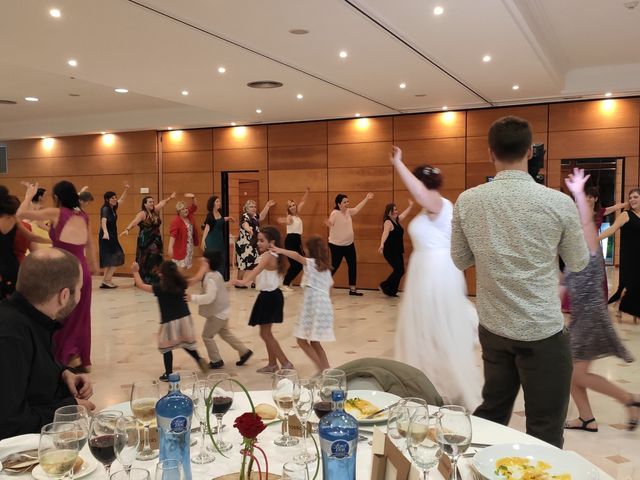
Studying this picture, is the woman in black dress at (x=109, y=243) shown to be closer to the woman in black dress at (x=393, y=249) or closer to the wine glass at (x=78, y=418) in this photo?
the woman in black dress at (x=393, y=249)

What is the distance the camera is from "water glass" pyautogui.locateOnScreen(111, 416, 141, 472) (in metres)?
1.47

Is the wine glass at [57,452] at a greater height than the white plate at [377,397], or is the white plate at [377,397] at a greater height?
the wine glass at [57,452]

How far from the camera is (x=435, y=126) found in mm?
11203

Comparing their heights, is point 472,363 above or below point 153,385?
below

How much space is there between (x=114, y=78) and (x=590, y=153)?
7.68m

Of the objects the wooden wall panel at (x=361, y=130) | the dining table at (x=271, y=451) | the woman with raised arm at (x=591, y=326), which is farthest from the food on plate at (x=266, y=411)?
the wooden wall panel at (x=361, y=130)

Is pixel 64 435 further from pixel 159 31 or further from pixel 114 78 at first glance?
pixel 114 78

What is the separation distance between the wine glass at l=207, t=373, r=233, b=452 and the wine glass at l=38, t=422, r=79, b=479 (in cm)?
43

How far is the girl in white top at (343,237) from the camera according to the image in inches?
430

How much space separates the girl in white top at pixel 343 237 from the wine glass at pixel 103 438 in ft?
30.8

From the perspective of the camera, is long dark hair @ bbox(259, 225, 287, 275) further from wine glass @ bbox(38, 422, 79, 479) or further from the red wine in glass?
wine glass @ bbox(38, 422, 79, 479)

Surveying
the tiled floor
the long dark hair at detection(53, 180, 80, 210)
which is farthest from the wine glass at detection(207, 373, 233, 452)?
the long dark hair at detection(53, 180, 80, 210)

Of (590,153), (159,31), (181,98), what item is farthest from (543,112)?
(159,31)

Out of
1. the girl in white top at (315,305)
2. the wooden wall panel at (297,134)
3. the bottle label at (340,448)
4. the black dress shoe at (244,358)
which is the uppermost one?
the wooden wall panel at (297,134)
